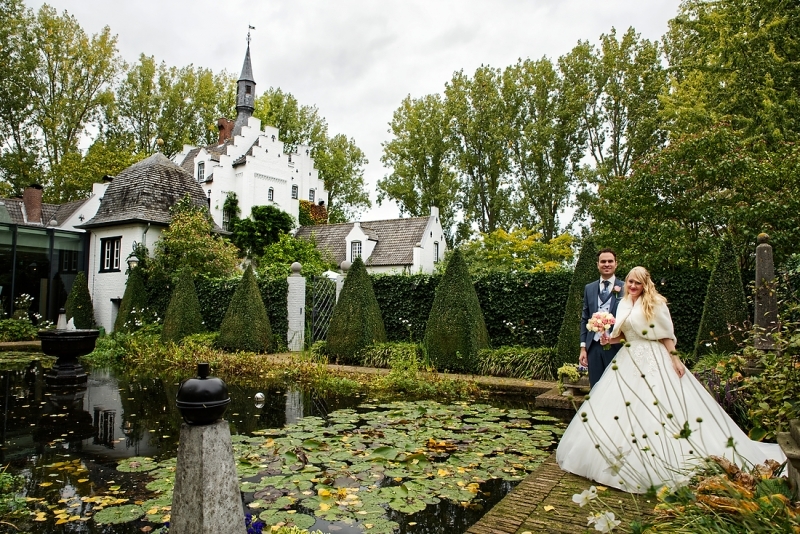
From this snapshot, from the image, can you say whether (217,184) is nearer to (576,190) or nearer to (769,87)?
(576,190)

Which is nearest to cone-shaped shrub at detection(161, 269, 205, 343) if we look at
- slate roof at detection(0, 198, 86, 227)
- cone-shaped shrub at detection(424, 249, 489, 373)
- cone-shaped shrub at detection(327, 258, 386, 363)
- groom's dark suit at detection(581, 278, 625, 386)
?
cone-shaped shrub at detection(327, 258, 386, 363)

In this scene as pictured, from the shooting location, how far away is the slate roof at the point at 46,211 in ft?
82.9

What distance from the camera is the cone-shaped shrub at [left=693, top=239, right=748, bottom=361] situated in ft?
27.6

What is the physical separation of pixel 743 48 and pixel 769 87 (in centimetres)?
147

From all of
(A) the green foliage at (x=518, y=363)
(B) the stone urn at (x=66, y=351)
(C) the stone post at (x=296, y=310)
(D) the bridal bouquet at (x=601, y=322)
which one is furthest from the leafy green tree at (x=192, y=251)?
(D) the bridal bouquet at (x=601, y=322)

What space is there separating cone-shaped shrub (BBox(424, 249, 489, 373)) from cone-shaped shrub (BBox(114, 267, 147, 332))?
1186cm

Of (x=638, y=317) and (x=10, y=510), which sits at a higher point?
(x=638, y=317)

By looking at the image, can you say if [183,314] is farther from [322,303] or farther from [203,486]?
[203,486]

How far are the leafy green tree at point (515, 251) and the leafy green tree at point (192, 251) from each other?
11.6 m

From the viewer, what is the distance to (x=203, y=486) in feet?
7.13

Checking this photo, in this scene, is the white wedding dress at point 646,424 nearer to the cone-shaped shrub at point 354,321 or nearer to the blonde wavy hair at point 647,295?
the blonde wavy hair at point 647,295

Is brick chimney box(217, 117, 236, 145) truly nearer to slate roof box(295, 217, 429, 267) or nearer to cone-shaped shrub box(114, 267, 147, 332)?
slate roof box(295, 217, 429, 267)

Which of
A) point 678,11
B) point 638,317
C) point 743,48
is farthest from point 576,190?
point 638,317

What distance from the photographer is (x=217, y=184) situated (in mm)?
25516
